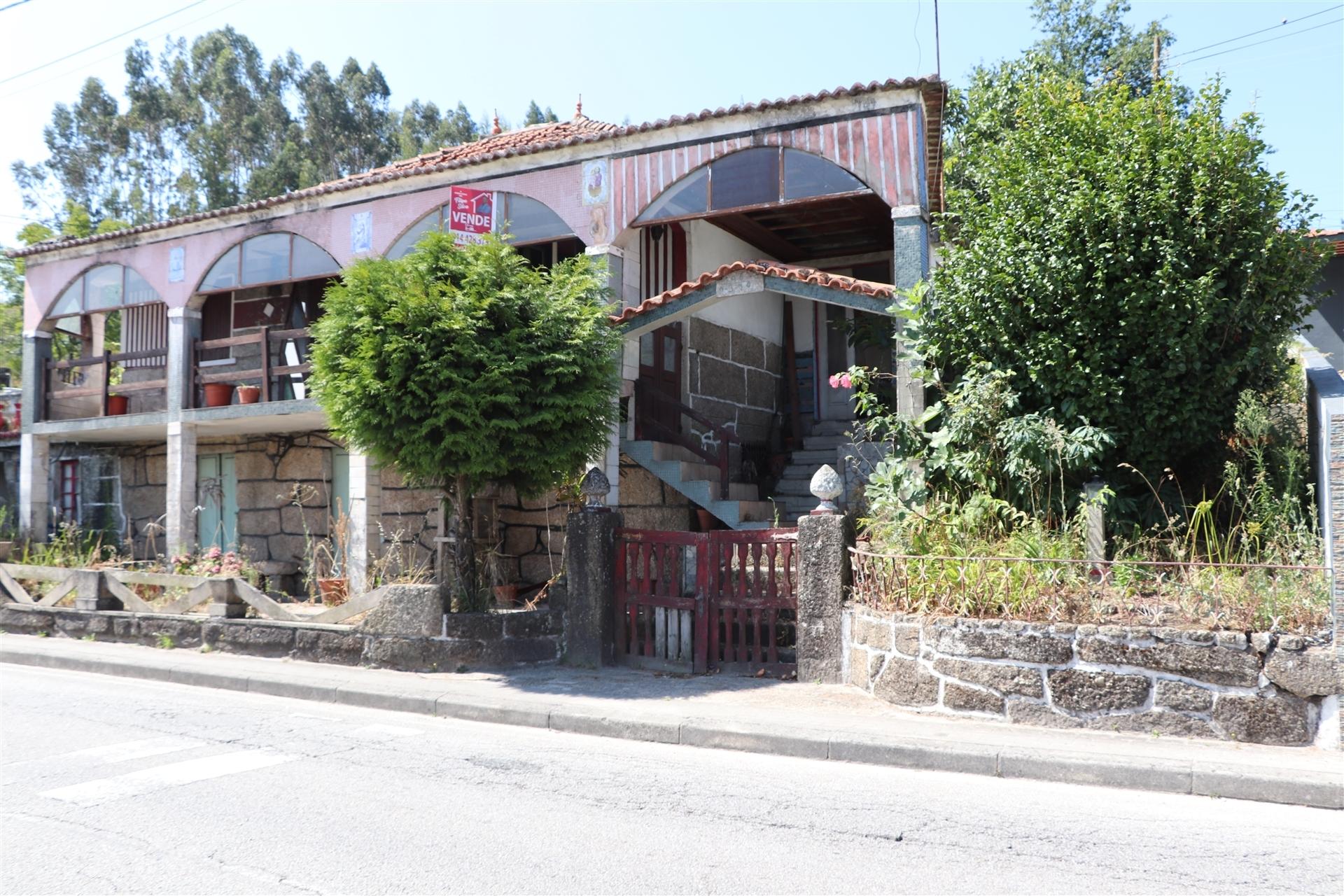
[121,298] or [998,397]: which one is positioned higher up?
[121,298]

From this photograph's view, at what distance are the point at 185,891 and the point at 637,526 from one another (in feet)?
26.6

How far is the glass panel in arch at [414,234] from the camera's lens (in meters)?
12.4

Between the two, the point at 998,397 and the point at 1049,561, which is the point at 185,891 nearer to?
the point at 1049,561

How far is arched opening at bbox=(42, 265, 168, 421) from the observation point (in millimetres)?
15422

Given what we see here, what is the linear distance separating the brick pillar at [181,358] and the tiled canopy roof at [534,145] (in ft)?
4.44

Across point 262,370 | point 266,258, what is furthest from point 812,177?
point 262,370

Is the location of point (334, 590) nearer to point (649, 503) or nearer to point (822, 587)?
point (649, 503)

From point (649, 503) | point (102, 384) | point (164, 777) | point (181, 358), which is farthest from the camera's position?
point (102, 384)

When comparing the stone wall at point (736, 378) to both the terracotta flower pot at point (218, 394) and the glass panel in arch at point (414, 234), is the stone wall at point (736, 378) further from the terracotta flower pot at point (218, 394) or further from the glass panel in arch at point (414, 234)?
the terracotta flower pot at point (218, 394)

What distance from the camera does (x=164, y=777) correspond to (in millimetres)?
5684

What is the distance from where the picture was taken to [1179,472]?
8.40 metres

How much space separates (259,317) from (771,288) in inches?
397

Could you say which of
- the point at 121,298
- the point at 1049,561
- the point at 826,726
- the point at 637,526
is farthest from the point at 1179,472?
the point at 121,298

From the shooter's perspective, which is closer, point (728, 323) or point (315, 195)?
point (315, 195)
